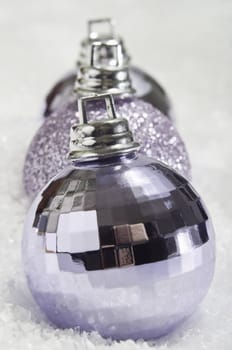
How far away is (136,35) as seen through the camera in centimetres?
136

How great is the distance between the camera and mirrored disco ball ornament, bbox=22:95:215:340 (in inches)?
20.5

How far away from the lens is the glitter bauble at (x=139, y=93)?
0.95 m

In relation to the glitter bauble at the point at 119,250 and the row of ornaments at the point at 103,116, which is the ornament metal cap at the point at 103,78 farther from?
the glitter bauble at the point at 119,250

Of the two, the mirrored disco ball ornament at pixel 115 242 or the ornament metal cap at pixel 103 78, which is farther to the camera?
the ornament metal cap at pixel 103 78

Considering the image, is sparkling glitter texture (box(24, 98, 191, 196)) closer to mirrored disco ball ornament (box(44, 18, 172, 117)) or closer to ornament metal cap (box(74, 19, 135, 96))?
ornament metal cap (box(74, 19, 135, 96))

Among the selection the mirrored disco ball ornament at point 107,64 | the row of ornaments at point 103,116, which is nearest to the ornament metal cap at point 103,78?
the row of ornaments at point 103,116

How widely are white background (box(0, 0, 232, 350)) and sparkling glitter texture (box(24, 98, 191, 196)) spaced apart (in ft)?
0.14

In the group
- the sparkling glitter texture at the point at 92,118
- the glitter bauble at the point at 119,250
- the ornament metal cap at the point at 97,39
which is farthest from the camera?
the ornament metal cap at the point at 97,39

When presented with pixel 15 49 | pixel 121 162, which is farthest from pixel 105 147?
pixel 15 49

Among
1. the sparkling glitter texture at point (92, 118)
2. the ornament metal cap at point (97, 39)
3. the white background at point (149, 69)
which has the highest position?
the ornament metal cap at point (97, 39)

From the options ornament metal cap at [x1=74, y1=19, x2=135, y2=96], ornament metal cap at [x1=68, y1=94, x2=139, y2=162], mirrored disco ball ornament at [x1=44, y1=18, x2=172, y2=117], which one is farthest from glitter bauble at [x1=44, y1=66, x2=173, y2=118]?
ornament metal cap at [x1=68, y1=94, x2=139, y2=162]

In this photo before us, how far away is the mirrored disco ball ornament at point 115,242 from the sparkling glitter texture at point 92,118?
151 mm

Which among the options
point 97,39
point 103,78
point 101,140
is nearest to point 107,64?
point 97,39

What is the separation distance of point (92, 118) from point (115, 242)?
0.21 metres
